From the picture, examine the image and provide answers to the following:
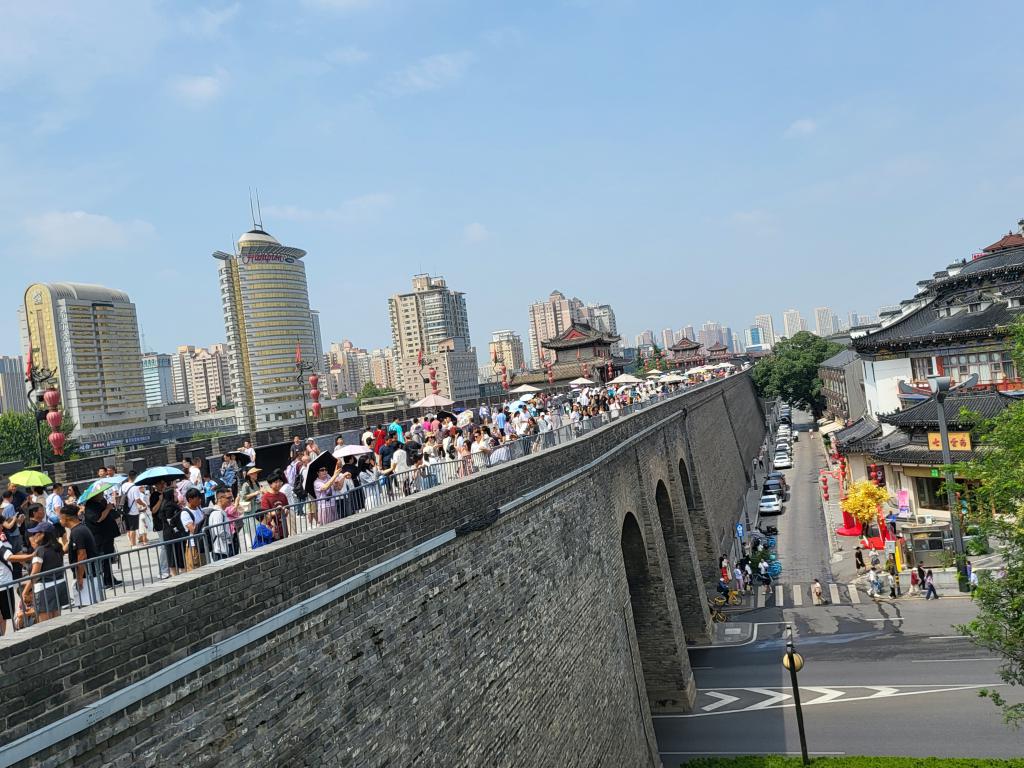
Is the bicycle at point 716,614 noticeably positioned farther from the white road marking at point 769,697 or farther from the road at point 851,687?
the white road marking at point 769,697

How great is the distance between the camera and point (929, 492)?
3312 centimetres

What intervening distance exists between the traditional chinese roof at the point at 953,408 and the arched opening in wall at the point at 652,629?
1685cm

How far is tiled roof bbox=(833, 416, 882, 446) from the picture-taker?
1531 inches

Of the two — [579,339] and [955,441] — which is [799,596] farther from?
[579,339]

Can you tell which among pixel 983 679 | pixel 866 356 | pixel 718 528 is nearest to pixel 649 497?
pixel 983 679

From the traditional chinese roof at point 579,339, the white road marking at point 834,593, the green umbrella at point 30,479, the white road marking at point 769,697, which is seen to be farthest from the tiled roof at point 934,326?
the traditional chinese roof at point 579,339

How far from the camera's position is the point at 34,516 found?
25.6ft

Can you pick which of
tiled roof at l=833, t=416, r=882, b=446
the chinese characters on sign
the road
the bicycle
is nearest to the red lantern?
the road

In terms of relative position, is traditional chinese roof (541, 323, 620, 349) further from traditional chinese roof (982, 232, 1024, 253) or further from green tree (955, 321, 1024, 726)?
green tree (955, 321, 1024, 726)

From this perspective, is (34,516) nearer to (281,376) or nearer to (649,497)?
(649,497)

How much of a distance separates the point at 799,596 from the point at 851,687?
9181 mm

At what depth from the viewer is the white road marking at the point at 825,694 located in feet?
61.9

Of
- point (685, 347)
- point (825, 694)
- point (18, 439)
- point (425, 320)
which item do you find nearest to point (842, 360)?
point (825, 694)

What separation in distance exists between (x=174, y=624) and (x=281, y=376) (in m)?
112
